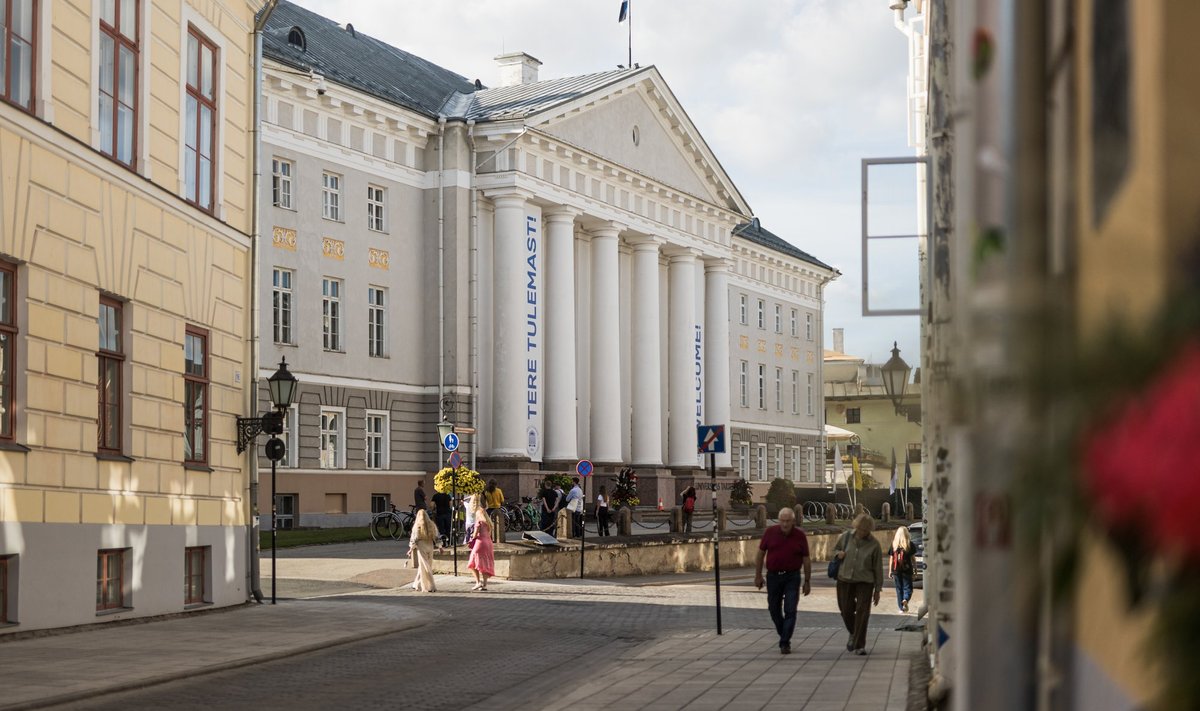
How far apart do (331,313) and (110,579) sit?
1197 inches

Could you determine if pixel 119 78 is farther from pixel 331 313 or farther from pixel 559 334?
pixel 559 334

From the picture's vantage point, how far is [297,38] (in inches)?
1992

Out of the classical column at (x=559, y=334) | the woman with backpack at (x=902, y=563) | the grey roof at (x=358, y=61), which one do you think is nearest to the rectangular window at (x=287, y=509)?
the classical column at (x=559, y=334)

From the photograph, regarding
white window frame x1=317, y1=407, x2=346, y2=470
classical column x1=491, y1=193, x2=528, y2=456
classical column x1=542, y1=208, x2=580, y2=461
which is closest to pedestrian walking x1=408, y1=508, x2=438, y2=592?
white window frame x1=317, y1=407, x2=346, y2=470

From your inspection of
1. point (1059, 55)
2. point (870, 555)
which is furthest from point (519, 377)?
point (1059, 55)

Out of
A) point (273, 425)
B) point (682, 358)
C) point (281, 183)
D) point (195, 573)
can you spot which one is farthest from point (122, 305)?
point (682, 358)

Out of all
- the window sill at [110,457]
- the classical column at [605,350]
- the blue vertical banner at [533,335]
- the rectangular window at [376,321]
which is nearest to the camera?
the window sill at [110,457]

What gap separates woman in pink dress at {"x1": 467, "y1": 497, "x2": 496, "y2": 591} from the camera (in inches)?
1121

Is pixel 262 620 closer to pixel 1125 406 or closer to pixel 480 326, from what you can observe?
pixel 1125 406

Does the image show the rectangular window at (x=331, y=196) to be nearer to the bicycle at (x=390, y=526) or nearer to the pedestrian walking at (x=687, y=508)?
the bicycle at (x=390, y=526)

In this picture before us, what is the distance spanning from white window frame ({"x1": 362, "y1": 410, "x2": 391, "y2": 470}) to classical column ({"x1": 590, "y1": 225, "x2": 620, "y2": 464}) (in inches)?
458

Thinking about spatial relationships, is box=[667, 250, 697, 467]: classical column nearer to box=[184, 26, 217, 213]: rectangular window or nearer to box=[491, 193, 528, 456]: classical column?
box=[491, 193, 528, 456]: classical column

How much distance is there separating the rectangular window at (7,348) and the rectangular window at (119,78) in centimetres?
313

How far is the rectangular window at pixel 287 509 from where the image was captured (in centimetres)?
4628
